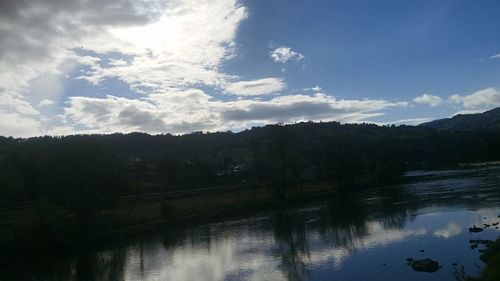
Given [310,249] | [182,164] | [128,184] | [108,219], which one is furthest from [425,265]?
[182,164]

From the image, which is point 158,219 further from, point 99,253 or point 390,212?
point 390,212

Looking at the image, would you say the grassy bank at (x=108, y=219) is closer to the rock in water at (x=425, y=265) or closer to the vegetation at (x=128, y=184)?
the vegetation at (x=128, y=184)

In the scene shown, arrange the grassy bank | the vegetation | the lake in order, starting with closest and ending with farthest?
the lake → the grassy bank → the vegetation

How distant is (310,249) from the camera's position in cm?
3588

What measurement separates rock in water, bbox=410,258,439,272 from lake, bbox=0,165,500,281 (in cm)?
37

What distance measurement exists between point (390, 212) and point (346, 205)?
12.7m

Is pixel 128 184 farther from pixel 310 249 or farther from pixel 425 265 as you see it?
pixel 425 265

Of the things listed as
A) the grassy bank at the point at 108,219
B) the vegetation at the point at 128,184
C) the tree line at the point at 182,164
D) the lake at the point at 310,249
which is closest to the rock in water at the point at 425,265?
the lake at the point at 310,249

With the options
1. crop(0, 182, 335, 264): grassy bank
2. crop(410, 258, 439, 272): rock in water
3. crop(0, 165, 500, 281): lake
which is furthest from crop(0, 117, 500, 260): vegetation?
crop(410, 258, 439, 272): rock in water

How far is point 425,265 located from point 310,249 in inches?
430

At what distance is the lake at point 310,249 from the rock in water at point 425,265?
37cm

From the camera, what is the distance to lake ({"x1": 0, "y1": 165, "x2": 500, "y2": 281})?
28.4 metres

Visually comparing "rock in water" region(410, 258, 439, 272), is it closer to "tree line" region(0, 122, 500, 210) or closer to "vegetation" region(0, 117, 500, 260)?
"vegetation" region(0, 117, 500, 260)

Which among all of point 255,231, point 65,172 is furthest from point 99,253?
point 255,231
